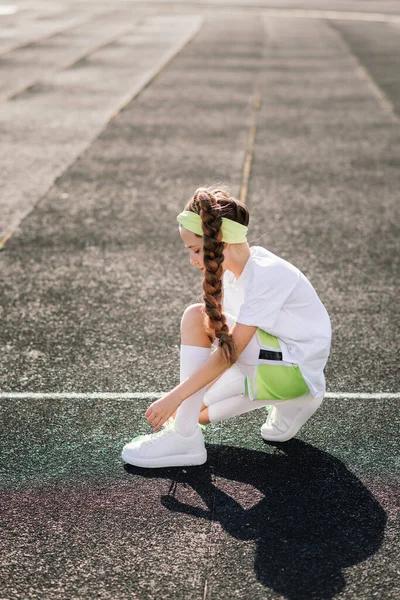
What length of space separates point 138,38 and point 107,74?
6115 millimetres

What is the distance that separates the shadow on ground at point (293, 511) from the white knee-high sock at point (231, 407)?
0.53ft

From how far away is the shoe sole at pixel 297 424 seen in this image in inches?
139

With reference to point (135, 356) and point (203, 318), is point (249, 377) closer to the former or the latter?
point (203, 318)

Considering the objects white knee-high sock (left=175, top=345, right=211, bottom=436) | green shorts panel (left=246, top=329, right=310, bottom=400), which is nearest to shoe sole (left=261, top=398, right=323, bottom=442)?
green shorts panel (left=246, top=329, right=310, bottom=400)

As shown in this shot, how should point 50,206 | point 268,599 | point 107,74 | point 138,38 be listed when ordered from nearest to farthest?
point 268,599
point 50,206
point 107,74
point 138,38

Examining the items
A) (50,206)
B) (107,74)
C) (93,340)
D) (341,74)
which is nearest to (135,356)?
(93,340)

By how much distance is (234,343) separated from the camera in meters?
3.29

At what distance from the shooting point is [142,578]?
2.87m

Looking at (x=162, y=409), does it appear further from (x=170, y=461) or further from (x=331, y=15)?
(x=331, y=15)

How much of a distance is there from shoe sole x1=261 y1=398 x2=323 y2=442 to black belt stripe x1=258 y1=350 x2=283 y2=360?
27 centimetres

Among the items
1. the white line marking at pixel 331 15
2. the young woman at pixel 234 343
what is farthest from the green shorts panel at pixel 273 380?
the white line marking at pixel 331 15

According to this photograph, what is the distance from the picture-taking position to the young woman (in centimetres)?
327

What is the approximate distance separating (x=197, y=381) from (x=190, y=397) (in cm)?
13

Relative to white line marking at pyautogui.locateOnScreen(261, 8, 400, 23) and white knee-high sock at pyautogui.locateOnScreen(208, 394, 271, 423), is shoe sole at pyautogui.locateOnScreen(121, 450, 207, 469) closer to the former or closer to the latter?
white knee-high sock at pyautogui.locateOnScreen(208, 394, 271, 423)
